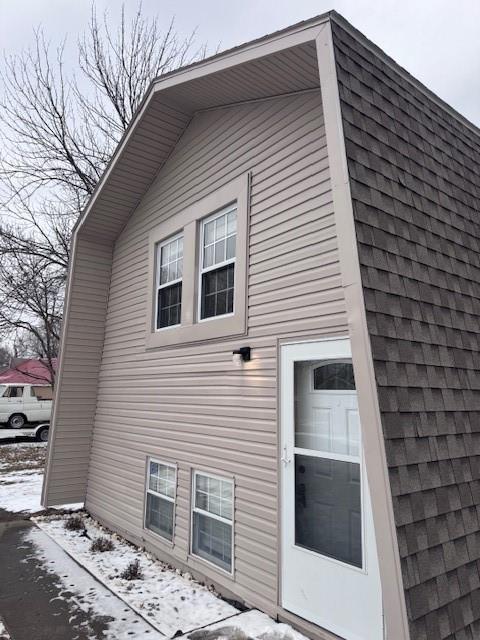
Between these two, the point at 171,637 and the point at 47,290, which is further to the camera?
the point at 47,290

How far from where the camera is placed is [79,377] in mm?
7441

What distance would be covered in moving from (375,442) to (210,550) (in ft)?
10.2

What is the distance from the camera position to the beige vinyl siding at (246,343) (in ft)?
12.7

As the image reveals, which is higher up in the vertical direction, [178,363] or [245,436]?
[178,363]

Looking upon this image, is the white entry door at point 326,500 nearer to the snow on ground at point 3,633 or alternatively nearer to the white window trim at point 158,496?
the white window trim at point 158,496

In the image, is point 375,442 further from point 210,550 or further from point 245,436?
point 210,550

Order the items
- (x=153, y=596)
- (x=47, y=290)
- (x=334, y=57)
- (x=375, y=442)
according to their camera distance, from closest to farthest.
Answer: (x=375, y=442) → (x=334, y=57) → (x=153, y=596) → (x=47, y=290)

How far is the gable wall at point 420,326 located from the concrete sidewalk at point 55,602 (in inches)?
94.2

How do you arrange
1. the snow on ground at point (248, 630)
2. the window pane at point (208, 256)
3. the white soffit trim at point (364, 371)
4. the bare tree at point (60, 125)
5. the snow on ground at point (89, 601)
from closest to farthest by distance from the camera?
the white soffit trim at point (364, 371) < the snow on ground at point (248, 630) < the snow on ground at point (89, 601) < the window pane at point (208, 256) < the bare tree at point (60, 125)

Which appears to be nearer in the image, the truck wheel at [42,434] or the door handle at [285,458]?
the door handle at [285,458]

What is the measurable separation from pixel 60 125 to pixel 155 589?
43.5 feet

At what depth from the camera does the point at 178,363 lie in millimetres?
5551

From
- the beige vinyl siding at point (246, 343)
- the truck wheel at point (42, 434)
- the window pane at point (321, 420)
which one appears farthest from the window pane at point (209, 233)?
the truck wheel at point (42, 434)

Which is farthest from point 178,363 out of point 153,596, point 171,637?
point 171,637
